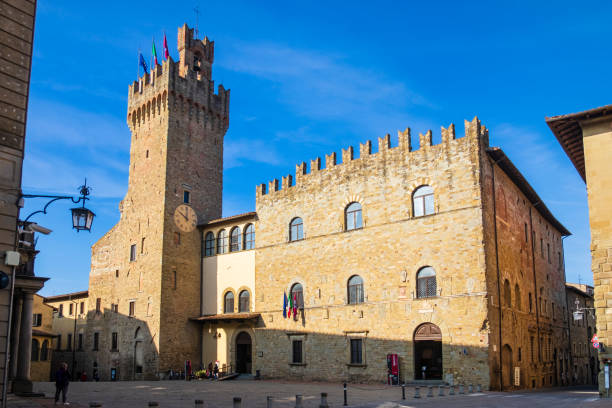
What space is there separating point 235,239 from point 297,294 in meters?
6.09

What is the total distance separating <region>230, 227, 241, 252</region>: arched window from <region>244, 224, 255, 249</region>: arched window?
516 mm

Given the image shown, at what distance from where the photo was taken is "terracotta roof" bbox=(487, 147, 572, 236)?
2564cm

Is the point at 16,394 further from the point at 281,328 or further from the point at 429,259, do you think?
the point at 429,259

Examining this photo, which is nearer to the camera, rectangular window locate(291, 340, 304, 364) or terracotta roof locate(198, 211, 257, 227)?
rectangular window locate(291, 340, 304, 364)

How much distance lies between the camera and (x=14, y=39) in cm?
1126

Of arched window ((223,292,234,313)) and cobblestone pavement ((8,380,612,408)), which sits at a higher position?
arched window ((223,292,234,313))

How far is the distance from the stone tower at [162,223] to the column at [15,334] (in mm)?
13366

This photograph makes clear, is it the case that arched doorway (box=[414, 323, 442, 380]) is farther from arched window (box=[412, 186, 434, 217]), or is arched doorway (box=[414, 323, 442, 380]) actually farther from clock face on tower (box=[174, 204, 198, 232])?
clock face on tower (box=[174, 204, 198, 232])

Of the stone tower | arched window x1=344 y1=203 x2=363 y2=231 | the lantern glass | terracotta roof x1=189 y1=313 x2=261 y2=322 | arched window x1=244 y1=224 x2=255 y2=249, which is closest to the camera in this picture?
the lantern glass

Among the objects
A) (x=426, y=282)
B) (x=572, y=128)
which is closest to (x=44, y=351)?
(x=426, y=282)

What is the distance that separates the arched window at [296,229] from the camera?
30.7 metres

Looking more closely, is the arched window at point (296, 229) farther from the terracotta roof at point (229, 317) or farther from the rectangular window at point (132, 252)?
the rectangular window at point (132, 252)

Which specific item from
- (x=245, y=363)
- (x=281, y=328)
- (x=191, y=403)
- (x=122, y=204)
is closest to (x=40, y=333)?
(x=122, y=204)

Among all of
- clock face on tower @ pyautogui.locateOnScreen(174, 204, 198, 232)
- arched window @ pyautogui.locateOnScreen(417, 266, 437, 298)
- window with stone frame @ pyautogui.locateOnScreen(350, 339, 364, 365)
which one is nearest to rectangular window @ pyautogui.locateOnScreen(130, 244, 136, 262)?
clock face on tower @ pyautogui.locateOnScreen(174, 204, 198, 232)
